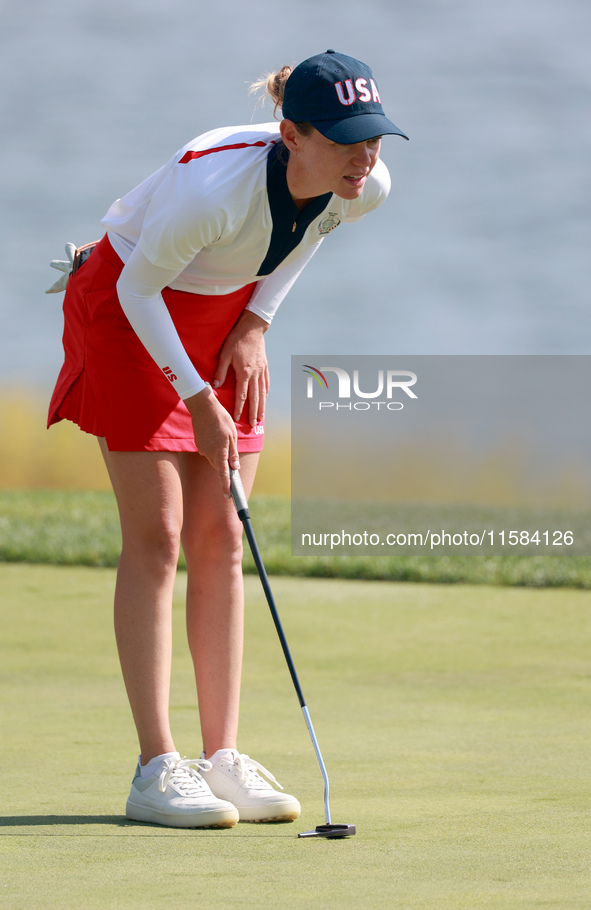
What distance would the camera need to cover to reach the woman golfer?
1771 mm

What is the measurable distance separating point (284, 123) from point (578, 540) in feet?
18.9

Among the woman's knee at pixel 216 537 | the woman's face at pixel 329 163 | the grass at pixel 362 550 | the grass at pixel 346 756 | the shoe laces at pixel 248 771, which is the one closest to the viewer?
the grass at pixel 346 756

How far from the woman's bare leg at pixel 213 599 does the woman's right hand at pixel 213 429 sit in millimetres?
134

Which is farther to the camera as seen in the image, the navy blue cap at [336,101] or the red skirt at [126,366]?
the red skirt at [126,366]

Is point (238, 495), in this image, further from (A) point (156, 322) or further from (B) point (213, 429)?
(A) point (156, 322)

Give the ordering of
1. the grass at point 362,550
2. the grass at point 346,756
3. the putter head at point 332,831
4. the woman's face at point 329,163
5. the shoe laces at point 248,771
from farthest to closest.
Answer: the grass at point 362,550 → the shoe laces at point 248,771 → the woman's face at point 329,163 → the putter head at point 332,831 → the grass at point 346,756

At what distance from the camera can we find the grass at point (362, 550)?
5754mm

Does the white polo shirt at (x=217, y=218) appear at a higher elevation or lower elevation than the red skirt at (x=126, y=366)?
higher

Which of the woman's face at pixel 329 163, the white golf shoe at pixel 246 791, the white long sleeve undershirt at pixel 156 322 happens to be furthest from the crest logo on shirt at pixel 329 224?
the white golf shoe at pixel 246 791

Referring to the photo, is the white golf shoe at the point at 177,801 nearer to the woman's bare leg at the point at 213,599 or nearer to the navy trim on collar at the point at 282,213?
the woman's bare leg at the point at 213,599

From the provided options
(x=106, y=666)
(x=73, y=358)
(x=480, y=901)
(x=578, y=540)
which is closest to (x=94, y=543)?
(x=106, y=666)

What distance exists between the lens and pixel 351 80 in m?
1.77

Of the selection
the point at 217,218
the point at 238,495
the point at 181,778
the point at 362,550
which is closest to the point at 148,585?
the point at 238,495

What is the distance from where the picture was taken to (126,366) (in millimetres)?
1949
